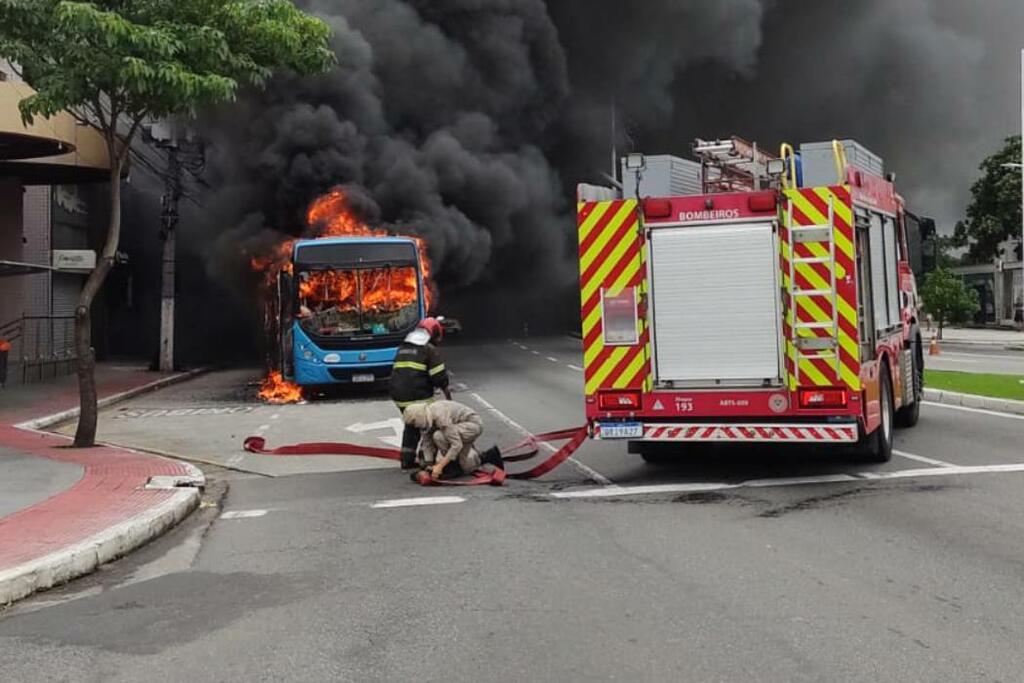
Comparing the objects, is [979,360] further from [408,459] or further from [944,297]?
[408,459]

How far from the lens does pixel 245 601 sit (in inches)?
195

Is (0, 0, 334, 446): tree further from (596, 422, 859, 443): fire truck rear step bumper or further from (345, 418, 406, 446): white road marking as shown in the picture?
(596, 422, 859, 443): fire truck rear step bumper

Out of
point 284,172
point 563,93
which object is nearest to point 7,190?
point 284,172

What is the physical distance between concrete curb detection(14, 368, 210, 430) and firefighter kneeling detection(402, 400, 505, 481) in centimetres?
722

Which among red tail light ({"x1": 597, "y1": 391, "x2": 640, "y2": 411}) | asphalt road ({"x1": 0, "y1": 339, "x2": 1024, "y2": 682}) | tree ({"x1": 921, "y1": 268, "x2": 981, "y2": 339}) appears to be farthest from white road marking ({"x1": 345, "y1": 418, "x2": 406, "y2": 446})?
tree ({"x1": 921, "y1": 268, "x2": 981, "y2": 339})

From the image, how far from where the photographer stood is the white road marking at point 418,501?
7430mm

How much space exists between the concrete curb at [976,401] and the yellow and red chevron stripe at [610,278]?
698cm

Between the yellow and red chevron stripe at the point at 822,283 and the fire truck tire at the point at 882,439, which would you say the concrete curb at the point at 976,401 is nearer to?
the fire truck tire at the point at 882,439

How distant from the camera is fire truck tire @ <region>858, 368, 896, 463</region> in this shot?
855 cm

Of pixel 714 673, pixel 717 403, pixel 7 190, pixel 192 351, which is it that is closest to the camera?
pixel 714 673

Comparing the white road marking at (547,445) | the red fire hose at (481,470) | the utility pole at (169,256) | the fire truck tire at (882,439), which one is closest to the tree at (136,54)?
the red fire hose at (481,470)

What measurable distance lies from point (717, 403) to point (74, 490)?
5.18 meters

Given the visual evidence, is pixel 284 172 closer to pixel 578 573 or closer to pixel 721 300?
pixel 721 300

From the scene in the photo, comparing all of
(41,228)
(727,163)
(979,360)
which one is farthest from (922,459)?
(41,228)
